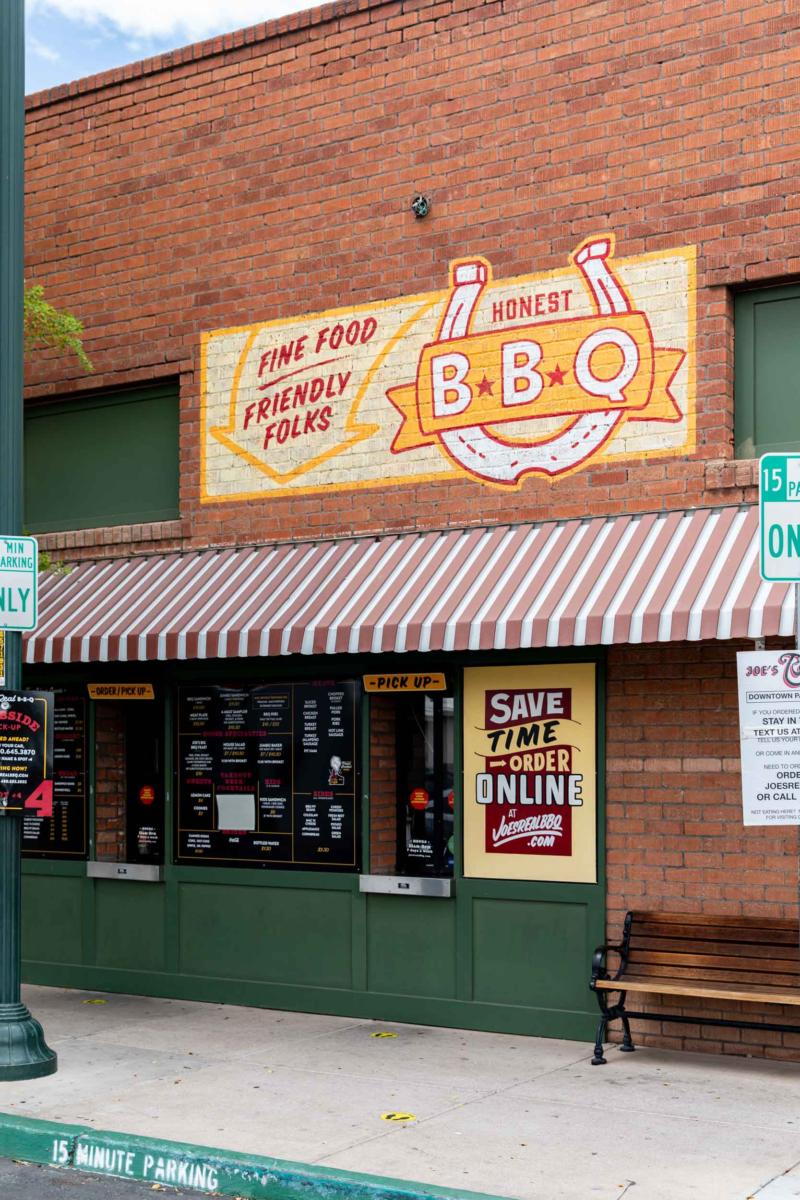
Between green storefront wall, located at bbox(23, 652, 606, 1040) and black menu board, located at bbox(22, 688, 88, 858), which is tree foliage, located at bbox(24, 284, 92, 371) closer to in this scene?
green storefront wall, located at bbox(23, 652, 606, 1040)

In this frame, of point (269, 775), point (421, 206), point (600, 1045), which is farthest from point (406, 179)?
point (600, 1045)

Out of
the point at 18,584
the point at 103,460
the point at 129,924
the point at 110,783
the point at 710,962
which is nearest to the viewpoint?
the point at 18,584

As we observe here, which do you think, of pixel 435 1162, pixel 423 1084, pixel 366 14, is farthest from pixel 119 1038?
pixel 366 14

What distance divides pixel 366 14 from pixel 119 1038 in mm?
7382

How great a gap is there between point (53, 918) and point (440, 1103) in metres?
4.90

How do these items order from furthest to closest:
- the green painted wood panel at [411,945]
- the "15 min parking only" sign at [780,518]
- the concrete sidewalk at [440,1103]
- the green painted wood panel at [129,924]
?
the green painted wood panel at [129,924] → the green painted wood panel at [411,945] → the concrete sidewalk at [440,1103] → the "15 min parking only" sign at [780,518]

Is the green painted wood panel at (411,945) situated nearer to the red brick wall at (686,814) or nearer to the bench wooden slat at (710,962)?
the red brick wall at (686,814)

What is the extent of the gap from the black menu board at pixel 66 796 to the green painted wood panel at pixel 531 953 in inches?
142

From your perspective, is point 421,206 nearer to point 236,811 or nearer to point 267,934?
point 236,811

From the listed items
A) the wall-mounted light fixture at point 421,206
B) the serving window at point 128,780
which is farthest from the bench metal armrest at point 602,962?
the wall-mounted light fixture at point 421,206

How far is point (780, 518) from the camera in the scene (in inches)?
249

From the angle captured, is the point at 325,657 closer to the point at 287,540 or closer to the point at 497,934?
the point at 287,540

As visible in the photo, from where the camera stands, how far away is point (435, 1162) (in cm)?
678

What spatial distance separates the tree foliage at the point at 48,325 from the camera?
34.8 feet
